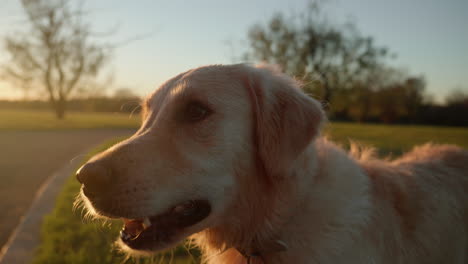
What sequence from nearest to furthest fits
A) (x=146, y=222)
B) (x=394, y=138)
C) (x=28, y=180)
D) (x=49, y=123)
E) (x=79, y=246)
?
(x=146, y=222) < (x=79, y=246) < (x=28, y=180) < (x=394, y=138) < (x=49, y=123)

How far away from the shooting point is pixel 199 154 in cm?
229

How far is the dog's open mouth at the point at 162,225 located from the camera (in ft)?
7.11

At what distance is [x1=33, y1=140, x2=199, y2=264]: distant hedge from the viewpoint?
3.62 meters

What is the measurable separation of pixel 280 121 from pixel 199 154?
66 cm

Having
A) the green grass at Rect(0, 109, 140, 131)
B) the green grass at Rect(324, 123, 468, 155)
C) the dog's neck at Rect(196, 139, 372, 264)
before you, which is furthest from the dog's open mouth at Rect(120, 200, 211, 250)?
the green grass at Rect(0, 109, 140, 131)

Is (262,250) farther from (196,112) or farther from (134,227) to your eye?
(196,112)

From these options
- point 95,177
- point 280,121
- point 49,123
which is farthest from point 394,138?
point 49,123

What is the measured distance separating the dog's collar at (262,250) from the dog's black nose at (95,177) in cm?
114

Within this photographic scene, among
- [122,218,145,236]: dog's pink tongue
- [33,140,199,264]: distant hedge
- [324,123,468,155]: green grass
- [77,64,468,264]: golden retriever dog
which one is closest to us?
[77,64,468,264]: golden retriever dog

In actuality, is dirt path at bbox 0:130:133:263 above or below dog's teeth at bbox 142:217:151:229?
below

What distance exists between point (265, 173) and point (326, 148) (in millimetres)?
632

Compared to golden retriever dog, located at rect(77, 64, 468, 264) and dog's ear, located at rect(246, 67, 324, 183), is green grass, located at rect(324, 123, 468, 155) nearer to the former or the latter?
golden retriever dog, located at rect(77, 64, 468, 264)

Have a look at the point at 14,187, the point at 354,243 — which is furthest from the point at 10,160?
the point at 354,243

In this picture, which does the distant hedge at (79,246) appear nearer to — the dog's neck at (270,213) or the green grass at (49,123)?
the dog's neck at (270,213)
